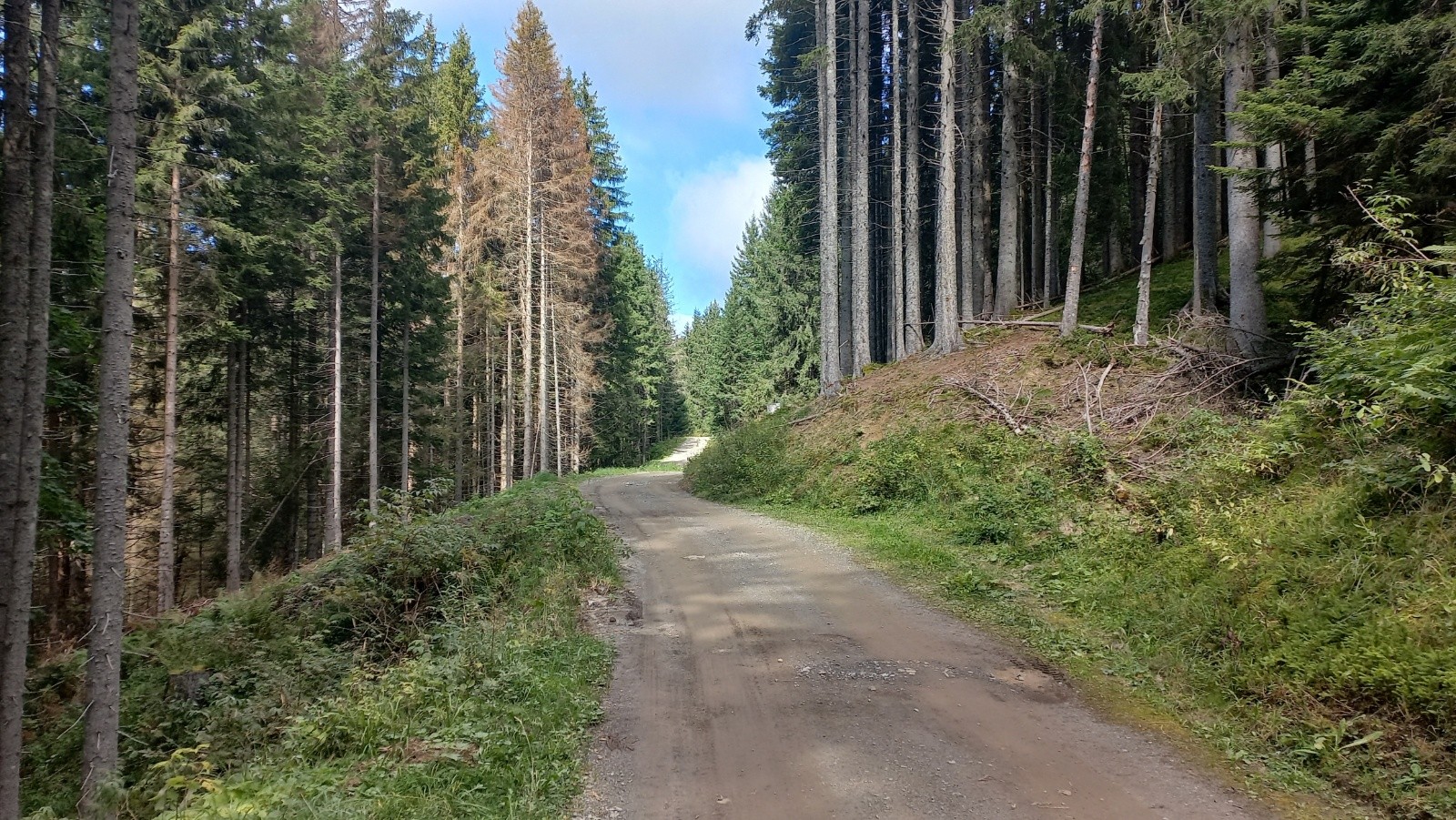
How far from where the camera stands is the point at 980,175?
73.2 feet

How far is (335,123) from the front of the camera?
1814cm

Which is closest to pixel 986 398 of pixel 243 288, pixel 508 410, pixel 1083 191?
pixel 1083 191

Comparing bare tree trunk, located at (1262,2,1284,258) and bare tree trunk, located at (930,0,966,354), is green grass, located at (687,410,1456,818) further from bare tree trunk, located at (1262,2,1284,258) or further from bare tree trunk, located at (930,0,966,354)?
bare tree trunk, located at (930,0,966,354)

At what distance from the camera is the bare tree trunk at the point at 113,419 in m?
6.19

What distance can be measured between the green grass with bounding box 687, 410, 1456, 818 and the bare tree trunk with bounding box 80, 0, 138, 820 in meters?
8.30

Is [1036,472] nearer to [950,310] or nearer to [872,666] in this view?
[872,666]

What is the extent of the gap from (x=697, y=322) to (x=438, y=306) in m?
63.7

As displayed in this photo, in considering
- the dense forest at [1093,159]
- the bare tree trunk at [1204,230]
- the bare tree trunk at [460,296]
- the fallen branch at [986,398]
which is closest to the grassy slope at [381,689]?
the fallen branch at [986,398]

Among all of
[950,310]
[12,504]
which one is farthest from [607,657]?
[950,310]

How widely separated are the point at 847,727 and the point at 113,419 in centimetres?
712

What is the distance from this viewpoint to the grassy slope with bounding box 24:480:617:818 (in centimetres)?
430

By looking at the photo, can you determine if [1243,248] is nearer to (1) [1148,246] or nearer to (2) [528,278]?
(1) [1148,246]

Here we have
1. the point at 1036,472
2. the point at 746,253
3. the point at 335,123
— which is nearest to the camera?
the point at 1036,472

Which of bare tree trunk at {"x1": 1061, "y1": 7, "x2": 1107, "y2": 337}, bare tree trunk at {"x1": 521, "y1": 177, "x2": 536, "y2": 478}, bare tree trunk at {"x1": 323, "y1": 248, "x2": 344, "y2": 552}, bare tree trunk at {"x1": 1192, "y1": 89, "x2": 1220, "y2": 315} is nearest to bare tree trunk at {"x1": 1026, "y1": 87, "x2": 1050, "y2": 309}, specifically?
bare tree trunk at {"x1": 1061, "y1": 7, "x2": 1107, "y2": 337}
